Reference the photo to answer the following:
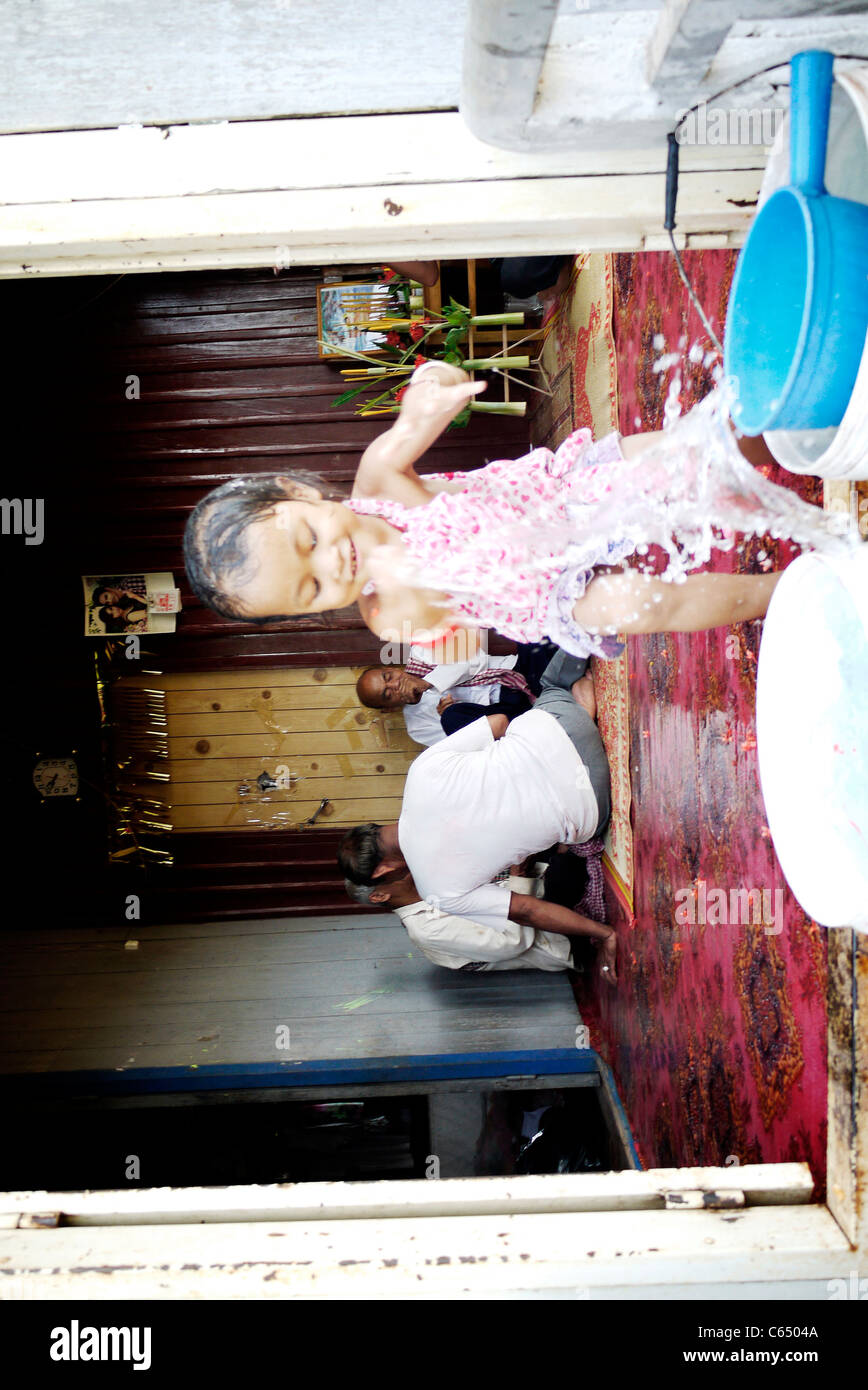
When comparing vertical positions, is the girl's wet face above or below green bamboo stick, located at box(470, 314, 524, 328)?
below

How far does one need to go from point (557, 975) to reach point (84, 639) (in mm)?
2514

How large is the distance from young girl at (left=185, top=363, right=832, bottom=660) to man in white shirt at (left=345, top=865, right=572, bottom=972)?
1.73m

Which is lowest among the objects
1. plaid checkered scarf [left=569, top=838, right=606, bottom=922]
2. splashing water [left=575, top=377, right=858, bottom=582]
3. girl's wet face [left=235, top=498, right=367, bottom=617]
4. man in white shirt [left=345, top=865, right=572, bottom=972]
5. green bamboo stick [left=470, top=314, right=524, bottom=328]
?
man in white shirt [left=345, top=865, right=572, bottom=972]

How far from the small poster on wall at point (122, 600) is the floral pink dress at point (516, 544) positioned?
2774 mm

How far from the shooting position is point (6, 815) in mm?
4027

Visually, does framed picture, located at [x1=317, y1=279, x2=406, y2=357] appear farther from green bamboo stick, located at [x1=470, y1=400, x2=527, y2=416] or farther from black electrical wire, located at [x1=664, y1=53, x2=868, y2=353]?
black electrical wire, located at [x1=664, y1=53, x2=868, y2=353]

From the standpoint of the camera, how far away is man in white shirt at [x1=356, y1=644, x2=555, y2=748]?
118 inches

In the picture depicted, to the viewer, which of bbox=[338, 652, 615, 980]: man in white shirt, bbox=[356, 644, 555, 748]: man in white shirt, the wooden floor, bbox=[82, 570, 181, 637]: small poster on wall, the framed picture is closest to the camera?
bbox=[338, 652, 615, 980]: man in white shirt

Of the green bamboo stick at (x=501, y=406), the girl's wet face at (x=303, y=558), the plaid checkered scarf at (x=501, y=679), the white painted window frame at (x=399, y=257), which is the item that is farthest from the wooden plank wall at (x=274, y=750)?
the white painted window frame at (x=399, y=257)

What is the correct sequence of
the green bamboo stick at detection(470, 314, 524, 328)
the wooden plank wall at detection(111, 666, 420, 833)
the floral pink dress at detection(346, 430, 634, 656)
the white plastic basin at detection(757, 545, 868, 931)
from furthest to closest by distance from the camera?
1. the wooden plank wall at detection(111, 666, 420, 833)
2. the green bamboo stick at detection(470, 314, 524, 328)
3. the floral pink dress at detection(346, 430, 634, 656)
4. the white plastic basin at detection(757, 545, 868, 931)

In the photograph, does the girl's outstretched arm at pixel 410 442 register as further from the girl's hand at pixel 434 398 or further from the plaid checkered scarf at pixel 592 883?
the plaid checkered scarf at pixel 592 883

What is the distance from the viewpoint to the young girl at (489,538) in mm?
1353

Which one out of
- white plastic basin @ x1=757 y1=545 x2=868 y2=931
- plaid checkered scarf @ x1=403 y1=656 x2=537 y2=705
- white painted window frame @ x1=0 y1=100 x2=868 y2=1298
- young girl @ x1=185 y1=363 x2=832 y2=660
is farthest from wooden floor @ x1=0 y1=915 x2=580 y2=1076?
white plastic basin @ x1=757 y1=545 x2=868 y2=931
